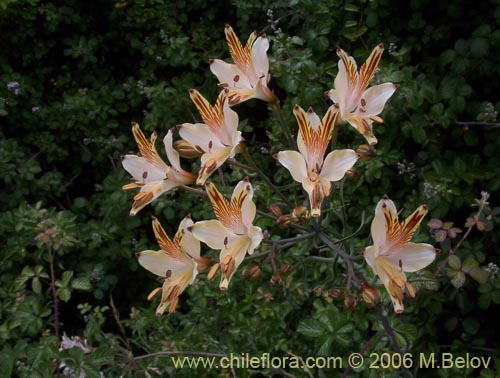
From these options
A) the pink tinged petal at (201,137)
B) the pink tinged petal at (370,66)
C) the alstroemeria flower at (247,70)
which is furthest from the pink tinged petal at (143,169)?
the pink tinged petal at (370,66)

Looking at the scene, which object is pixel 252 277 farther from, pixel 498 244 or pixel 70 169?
pixel 70 169

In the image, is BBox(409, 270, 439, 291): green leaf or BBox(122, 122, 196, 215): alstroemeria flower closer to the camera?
BBox(122, 122, 196, 215): alstroemeria flower

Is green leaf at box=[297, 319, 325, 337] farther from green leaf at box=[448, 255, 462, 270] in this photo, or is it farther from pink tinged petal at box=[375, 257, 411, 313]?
pink tinged petal at box=[375, 257, 411, 313]

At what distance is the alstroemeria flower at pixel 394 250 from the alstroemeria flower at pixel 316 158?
10 cm

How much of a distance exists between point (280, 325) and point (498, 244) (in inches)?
30.6

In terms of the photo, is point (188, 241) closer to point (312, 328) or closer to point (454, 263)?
point (312, 328)

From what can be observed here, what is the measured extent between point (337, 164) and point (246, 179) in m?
0.16

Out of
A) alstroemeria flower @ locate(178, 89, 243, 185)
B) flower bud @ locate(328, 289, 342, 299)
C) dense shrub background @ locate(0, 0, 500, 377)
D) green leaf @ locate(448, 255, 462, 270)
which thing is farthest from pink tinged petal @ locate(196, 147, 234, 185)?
green leaf @ locate(448, 255, 462, 270)

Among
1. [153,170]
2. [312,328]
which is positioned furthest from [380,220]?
[312,328]

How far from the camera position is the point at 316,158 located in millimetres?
1021

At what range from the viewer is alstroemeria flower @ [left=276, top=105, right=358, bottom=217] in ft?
3.27

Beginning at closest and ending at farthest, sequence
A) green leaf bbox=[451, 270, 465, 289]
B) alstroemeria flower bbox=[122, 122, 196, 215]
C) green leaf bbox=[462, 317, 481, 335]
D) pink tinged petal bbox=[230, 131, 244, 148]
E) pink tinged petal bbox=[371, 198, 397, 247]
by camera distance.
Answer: pink tinged petal bbox=[371, 198, 397, 247] < pink tinged petal bbox=[230, 131, 244, 148] < alstroemeria flower bbox=[122, 122, 196, 215] < green leaf bbox=[451, 270, 465, 289] < green leaf bbox=[462, 317, 481, 335]

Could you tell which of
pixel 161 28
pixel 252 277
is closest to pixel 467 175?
pixel 252 277

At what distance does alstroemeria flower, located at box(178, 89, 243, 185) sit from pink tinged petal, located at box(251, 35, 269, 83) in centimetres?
9
